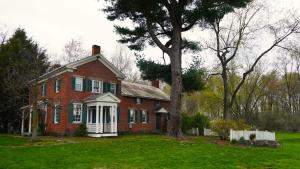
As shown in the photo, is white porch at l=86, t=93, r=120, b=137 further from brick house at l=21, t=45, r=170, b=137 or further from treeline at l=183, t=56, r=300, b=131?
treeline at l=183, t=56, r=300, b=131

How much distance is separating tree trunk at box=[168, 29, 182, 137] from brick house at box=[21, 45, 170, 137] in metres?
8.30

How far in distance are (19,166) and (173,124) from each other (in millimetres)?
12775

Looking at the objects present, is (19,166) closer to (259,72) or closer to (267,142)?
(267,142)

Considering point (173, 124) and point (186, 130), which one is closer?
point (173, 124)

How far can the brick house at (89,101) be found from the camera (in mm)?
29641

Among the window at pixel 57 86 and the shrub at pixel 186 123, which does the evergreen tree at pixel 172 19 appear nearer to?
the window at pixel 57 86

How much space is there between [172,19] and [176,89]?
4760 millimetres

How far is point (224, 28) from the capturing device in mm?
34281

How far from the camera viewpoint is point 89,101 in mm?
30250

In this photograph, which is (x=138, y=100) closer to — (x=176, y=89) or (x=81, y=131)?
(x=81, y=131)

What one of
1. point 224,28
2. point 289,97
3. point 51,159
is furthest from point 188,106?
point 51,159

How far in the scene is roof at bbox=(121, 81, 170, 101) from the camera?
35844mm

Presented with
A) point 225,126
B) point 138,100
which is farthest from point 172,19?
point 138,100

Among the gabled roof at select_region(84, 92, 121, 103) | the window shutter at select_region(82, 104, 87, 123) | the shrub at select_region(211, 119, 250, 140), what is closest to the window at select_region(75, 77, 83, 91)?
the gabled roof at select_region(84, 92, 121, 103)
